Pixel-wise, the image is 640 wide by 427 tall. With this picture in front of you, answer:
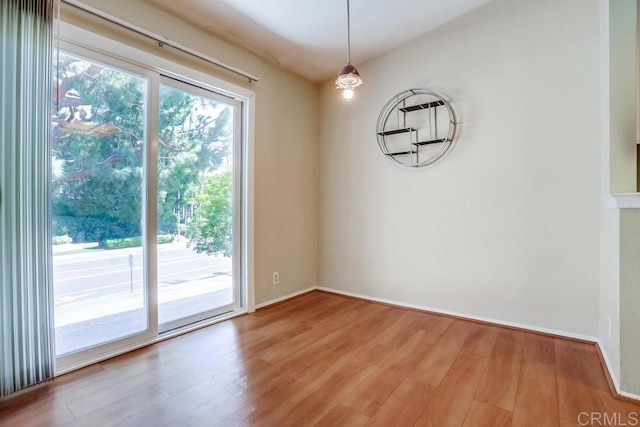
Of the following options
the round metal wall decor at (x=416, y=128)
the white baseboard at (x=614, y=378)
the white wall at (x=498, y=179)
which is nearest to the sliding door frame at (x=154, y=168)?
the white wall at (x=498, y=179)

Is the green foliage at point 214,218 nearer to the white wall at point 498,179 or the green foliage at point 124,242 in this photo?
the green foliage at point 124,242

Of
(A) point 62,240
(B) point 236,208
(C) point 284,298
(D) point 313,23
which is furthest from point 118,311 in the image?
(D) point 313,23

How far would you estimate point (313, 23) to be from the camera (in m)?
2.76

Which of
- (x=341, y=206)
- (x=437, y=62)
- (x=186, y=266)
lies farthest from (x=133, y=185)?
(x=437, y=62)

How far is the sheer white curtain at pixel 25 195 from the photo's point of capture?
5.46 ft

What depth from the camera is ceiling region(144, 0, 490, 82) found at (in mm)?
2467

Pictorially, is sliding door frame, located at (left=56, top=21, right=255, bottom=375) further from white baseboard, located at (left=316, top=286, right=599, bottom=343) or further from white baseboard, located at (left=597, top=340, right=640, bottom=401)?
white baseboard, located at (left=597, top=340, right=640, bottom=401)

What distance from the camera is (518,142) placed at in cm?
264

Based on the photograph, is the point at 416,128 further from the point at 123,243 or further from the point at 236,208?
the point at 123,243

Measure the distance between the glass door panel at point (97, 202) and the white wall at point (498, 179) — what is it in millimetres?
2306

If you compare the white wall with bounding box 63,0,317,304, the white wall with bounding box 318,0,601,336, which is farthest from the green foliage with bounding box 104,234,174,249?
the white wall with bounding box 318,0,601,336

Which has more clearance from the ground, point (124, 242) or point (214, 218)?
point (214, 218)

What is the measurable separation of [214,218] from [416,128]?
2.26 meters

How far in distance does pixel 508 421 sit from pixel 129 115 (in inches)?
122
